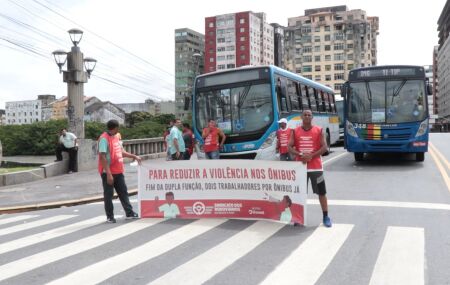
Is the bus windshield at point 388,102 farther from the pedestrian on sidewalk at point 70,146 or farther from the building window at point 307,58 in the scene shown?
the building window at point 307,58

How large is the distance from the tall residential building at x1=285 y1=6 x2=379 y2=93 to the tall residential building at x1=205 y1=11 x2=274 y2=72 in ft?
33.8

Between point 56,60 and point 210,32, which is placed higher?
point 210,32

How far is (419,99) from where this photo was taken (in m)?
15.8

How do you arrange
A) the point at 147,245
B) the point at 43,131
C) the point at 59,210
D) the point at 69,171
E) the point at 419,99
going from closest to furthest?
1. the point at 147,245
2. the point at 59,210
3. the point at 419,99
4. the point at 69,171
5. the point at 43,131

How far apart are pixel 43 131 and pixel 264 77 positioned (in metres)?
19.2

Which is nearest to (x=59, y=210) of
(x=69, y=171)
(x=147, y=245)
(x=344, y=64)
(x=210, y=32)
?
(x=147, y=245)

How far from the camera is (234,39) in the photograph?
14162 centimetres

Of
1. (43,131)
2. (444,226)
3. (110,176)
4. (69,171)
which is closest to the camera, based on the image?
(444,226)

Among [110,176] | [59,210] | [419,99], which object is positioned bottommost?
[59,210]

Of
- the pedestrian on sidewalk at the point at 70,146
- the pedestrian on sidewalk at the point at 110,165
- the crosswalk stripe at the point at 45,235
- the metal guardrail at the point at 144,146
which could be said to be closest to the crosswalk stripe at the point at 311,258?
the pedestrian on sidewalk at the point at 110,165

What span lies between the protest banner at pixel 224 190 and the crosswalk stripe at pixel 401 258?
1.50 meters

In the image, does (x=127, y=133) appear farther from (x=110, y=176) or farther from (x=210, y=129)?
(x=110, y=176)

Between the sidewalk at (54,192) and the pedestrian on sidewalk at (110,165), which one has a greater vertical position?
the pedestrian on sidewalk at (110,165)

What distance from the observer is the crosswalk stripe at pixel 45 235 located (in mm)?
6898
